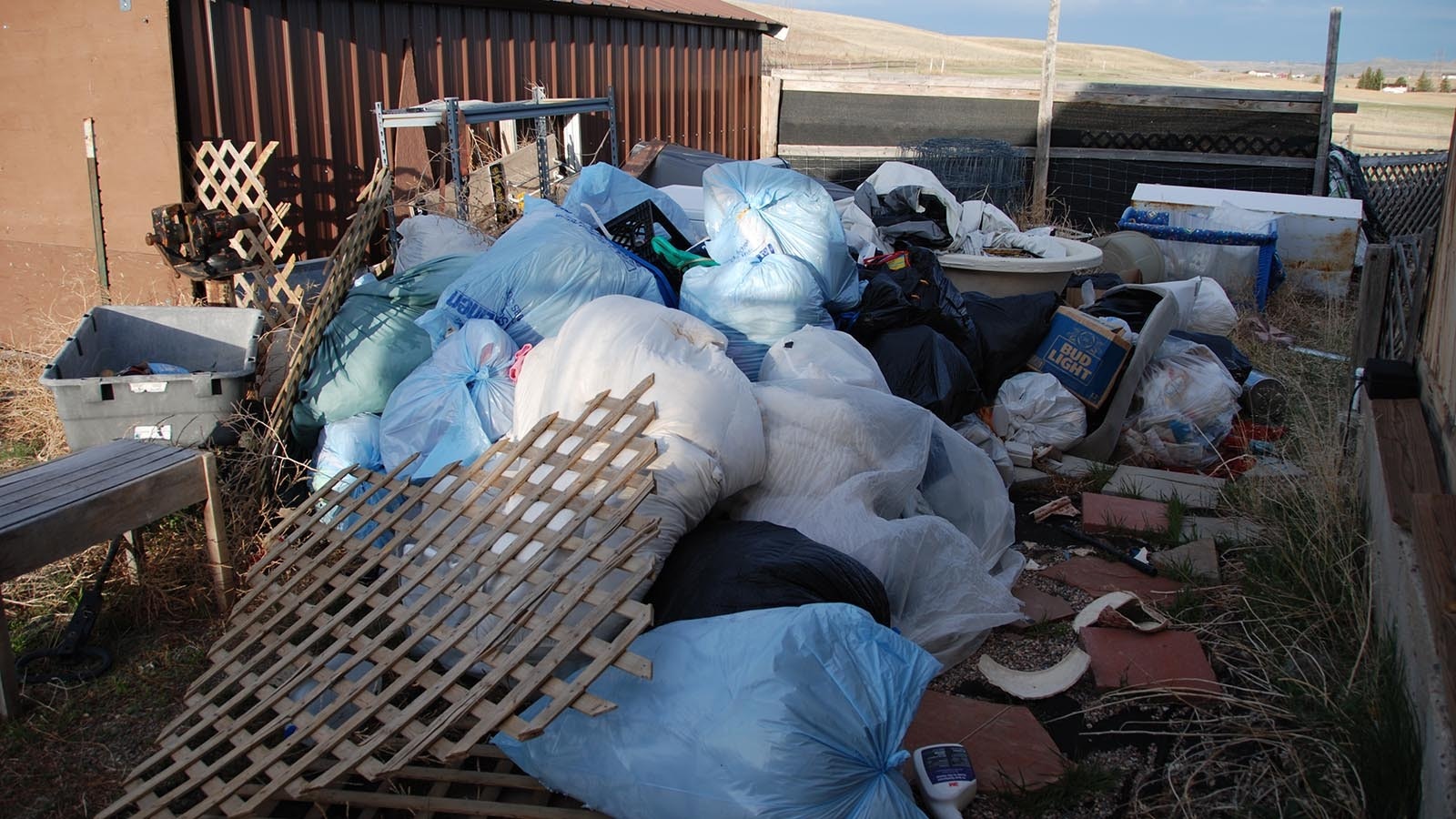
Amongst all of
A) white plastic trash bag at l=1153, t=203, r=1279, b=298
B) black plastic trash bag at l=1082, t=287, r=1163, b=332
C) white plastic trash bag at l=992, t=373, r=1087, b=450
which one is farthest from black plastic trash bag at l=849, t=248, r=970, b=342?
white plastic trash bag at l=1153, t=203, r=1279, b=298

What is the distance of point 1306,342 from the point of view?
6.53 m

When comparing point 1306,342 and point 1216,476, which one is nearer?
point 1216,476

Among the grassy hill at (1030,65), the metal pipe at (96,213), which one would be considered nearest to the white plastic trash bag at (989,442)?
the metal pipe at (96,213)

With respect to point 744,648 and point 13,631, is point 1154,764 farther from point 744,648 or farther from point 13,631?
point 13,631

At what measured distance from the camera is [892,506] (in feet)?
10.6

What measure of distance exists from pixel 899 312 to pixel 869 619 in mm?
2594

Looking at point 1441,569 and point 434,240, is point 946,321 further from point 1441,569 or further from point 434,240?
point 1441,569

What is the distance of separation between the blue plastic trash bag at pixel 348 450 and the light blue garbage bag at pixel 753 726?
184 cm

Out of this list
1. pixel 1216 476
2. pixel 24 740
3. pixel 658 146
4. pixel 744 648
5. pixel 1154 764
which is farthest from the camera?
pixel 658 146

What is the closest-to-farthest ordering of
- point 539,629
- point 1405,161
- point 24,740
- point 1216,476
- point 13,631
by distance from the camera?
point 539,629 < point 24,740 < point 13,631 < point 1216,476 < point 1405,161

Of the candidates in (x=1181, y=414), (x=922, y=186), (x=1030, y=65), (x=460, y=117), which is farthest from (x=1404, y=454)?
(x=1030, y=65)

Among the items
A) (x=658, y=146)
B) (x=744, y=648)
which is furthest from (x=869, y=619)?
(x=658, y=146)

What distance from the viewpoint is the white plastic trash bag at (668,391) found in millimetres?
2785

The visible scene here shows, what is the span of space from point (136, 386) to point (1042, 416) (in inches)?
144
